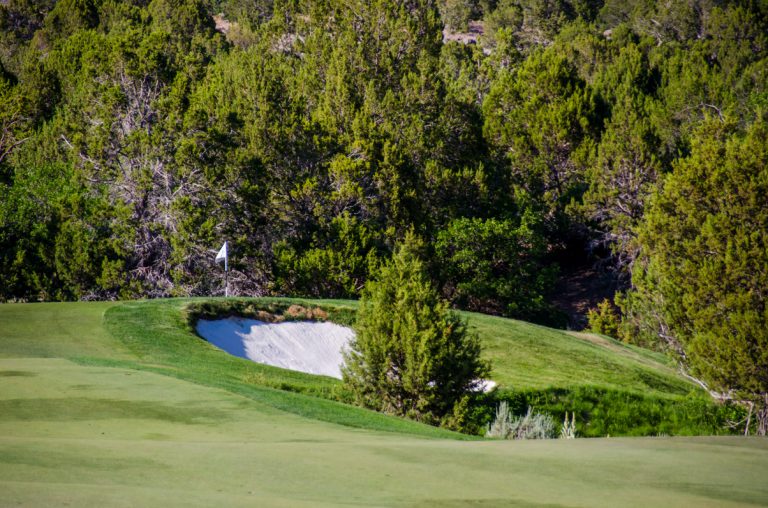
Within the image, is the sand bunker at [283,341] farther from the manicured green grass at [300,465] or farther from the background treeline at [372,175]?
the manicured green grass at [300,465]

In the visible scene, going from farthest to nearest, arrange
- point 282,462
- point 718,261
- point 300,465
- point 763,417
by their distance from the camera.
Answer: point 718,261 < point 763,417 < point 282,462 < point 300,465

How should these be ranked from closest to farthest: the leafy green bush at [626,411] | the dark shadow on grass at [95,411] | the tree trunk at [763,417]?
the dark shadow on grass at [95,411] < the tree trunk at [763,417] < the leafy green bush at [626,411]

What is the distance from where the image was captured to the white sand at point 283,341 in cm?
3067

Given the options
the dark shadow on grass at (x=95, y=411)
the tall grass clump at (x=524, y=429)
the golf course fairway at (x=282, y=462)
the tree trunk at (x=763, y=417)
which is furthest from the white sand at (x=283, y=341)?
the dark shadow on grass at (x=95, y=411)

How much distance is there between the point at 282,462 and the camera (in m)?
8.64

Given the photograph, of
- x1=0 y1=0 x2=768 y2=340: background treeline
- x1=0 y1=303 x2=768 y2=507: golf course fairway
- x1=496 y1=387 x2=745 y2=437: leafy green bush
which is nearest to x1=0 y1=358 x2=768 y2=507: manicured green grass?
x1=0 y1=303 x2=768 y2=507: golf course fairway

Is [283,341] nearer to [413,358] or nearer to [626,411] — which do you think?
[413,358]

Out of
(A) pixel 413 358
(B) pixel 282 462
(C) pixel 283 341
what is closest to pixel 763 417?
(A) pixel 413 358

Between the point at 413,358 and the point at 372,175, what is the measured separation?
97.7ft

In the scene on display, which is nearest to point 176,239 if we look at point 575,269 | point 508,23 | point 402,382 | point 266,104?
point 266,104

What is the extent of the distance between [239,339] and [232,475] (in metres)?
23.6

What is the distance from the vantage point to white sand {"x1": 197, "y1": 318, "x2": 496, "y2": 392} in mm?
30672

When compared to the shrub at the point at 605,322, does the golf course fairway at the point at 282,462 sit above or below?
below

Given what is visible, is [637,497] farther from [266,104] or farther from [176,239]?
[266,104]
